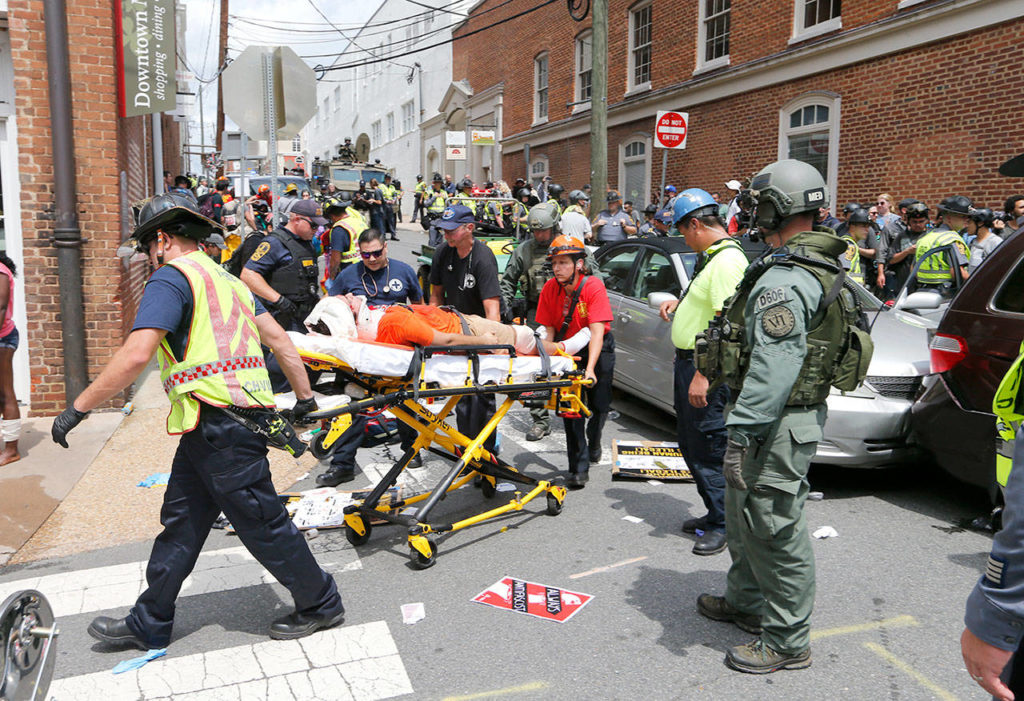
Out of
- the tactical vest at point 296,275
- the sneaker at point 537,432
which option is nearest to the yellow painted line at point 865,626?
the sneaker at point 537,432

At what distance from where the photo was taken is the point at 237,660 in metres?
3.59

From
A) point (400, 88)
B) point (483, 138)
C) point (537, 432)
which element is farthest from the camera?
point (400, 88)

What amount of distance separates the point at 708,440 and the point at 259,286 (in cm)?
410

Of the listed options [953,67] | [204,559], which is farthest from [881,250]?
[204,559]

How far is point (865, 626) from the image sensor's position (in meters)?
3.77

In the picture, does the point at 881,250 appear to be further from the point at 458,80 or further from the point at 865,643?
the point at 458,80

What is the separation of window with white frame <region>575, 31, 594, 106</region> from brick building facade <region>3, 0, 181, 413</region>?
17.2 m

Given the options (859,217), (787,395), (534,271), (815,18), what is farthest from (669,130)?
(787,395)

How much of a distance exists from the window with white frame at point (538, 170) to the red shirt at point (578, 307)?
20.4 metres

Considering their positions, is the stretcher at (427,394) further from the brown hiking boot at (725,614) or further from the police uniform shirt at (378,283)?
the police uniform shirt at (378,283)

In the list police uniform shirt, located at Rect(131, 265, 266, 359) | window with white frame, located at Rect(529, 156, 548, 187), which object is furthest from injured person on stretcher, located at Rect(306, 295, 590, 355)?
window with white frame, located at Rect(529, 156, 548, 187)

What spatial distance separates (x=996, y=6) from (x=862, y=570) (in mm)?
10186

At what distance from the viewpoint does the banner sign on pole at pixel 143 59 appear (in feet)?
25.0

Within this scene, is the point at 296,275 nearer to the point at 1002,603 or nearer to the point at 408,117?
the point at 1002,603
